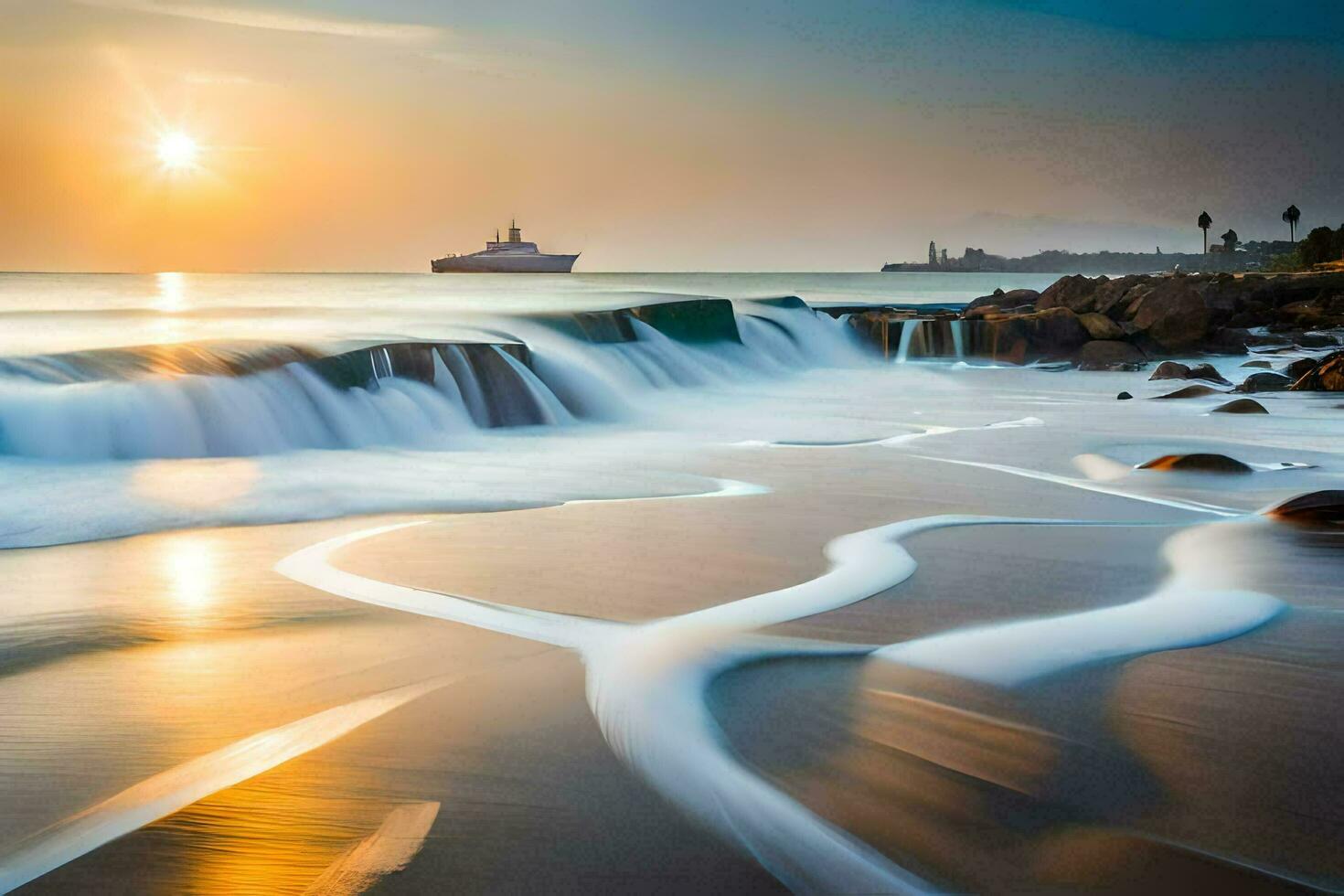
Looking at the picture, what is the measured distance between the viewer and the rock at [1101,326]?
963 inches

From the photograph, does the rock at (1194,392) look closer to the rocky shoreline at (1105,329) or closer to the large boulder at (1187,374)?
the large boulder at (1187,374)

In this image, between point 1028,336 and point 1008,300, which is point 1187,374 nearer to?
point 1028,336

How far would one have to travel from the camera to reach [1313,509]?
6.51 metres

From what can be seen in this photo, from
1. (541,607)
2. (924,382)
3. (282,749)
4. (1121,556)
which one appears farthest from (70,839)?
(924,382)

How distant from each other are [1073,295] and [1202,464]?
2008cm

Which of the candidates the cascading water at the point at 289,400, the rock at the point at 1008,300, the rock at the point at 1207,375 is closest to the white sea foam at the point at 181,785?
the cascading water at the point at 289,400

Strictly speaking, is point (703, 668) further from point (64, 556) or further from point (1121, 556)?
point (64, 556)

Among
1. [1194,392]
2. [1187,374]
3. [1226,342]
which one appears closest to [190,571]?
[1194,392]

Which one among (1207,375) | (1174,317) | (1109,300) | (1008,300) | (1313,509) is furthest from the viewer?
(1008,300)

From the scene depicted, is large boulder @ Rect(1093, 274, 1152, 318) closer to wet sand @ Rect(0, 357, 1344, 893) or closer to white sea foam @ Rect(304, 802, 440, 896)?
wet sand @ Rect(0, 357, 1344, 893)

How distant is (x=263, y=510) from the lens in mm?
7352

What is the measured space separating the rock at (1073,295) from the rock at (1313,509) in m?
20.8

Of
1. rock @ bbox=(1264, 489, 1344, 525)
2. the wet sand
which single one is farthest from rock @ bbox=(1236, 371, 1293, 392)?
the wet sand

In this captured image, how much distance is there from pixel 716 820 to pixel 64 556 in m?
4.68
